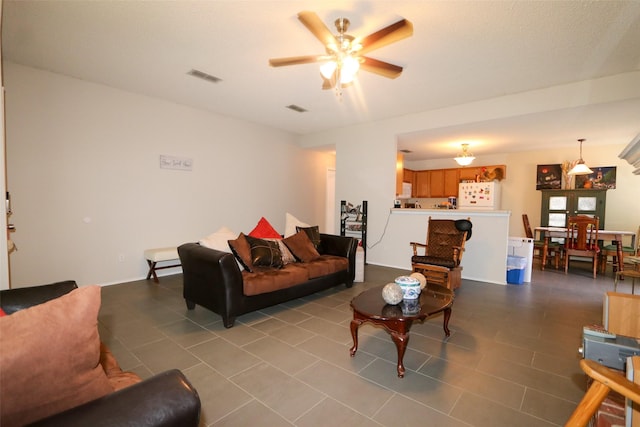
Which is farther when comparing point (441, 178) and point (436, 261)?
point (441, 178)

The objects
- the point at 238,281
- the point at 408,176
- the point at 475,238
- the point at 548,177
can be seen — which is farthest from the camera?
the point at 408,176

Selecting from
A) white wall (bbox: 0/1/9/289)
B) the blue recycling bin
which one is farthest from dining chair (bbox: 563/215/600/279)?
white wall (bbox: 0/1/9/289)

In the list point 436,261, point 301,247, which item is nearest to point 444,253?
point 436,261

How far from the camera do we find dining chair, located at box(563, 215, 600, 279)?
5059 mm

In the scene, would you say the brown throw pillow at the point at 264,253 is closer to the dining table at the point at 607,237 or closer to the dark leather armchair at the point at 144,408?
the dark leather armchair at the point at 144,408

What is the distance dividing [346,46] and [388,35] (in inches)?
13.8

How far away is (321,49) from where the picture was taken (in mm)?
3072

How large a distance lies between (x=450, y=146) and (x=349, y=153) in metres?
A: 2.43

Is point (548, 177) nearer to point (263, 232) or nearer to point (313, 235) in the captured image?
point (313, 235)

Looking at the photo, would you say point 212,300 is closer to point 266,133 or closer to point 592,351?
point 592,351

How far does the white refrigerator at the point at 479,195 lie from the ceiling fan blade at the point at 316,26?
567 cm

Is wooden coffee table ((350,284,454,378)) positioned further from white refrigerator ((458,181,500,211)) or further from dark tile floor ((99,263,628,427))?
white refrigerator ((458,181,500,211))

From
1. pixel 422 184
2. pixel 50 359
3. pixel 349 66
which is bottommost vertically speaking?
pixel 50 359

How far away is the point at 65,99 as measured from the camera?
3.76 meters
